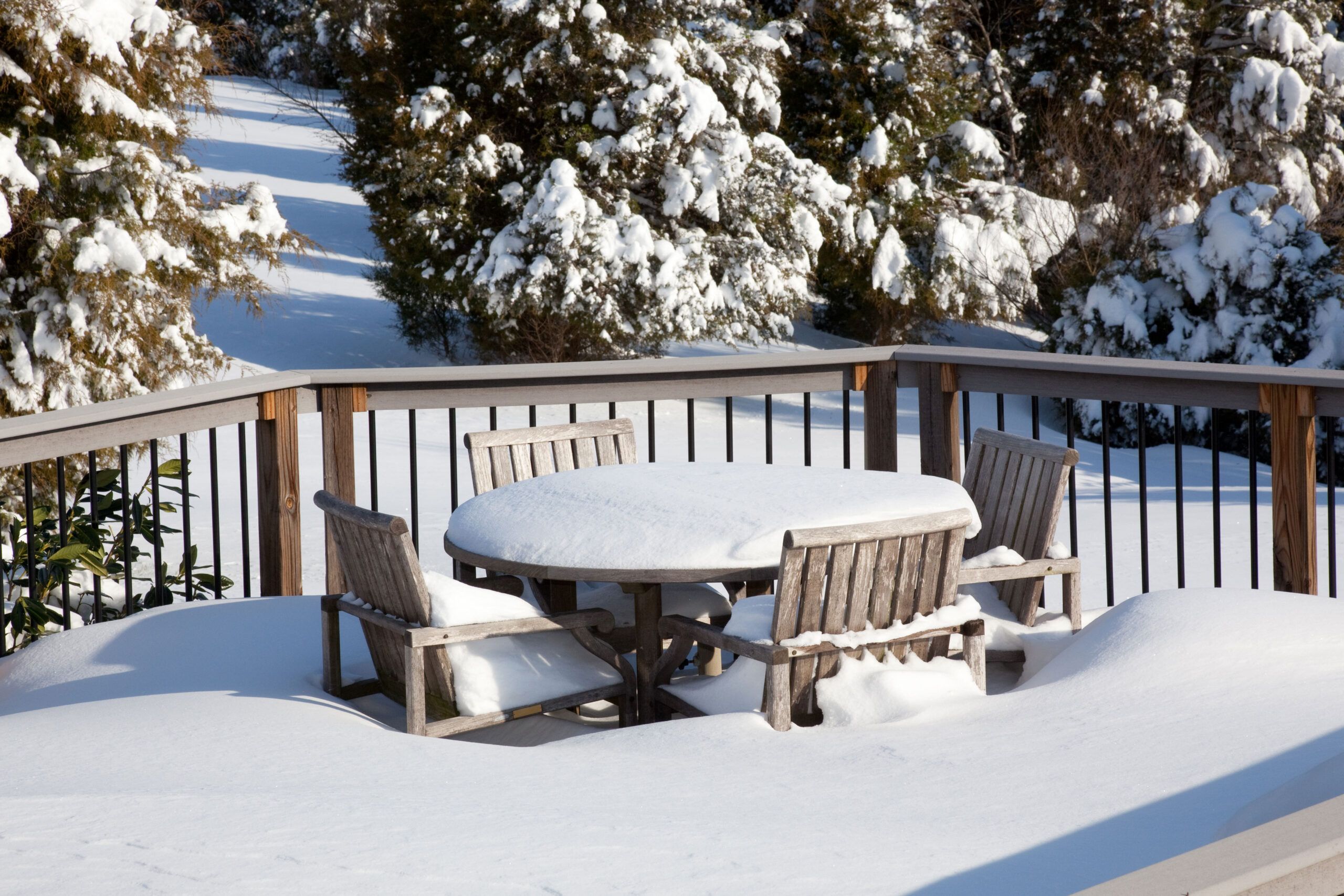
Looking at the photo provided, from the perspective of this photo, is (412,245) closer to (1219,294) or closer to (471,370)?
(1219,294)

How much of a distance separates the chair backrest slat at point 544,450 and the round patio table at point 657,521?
0.37m

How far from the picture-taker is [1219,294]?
11.8 meters

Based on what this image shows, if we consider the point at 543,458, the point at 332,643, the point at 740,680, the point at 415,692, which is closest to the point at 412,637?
the point at 415,692

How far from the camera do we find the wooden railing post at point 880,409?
4.58 m

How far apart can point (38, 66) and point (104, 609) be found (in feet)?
11.8

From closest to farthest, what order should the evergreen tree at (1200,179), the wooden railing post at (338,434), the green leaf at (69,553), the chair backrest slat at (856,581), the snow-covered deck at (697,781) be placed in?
1. the snow-covered deck at (697,781)
2. the chair backrest slat at (856,581)
3. the green leaf at (69,553)
4. the wooden railing post at (338,434)
5. the evergreen tree at (1200,179)

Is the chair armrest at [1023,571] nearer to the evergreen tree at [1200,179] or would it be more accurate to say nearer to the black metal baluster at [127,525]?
the black metal baluster at [127,525]

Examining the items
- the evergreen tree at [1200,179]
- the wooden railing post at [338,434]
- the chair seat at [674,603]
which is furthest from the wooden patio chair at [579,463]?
the evergreen tree at [1200,179]

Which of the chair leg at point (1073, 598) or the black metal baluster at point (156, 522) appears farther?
the black metal baluster at point (156, 522)

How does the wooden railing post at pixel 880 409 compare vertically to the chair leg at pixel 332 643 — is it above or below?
above

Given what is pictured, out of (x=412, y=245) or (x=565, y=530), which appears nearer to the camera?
(x=565, y=530)

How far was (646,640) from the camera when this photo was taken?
317 cm

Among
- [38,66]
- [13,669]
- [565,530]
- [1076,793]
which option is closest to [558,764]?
[565,530]

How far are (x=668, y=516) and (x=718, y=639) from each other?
37cm
